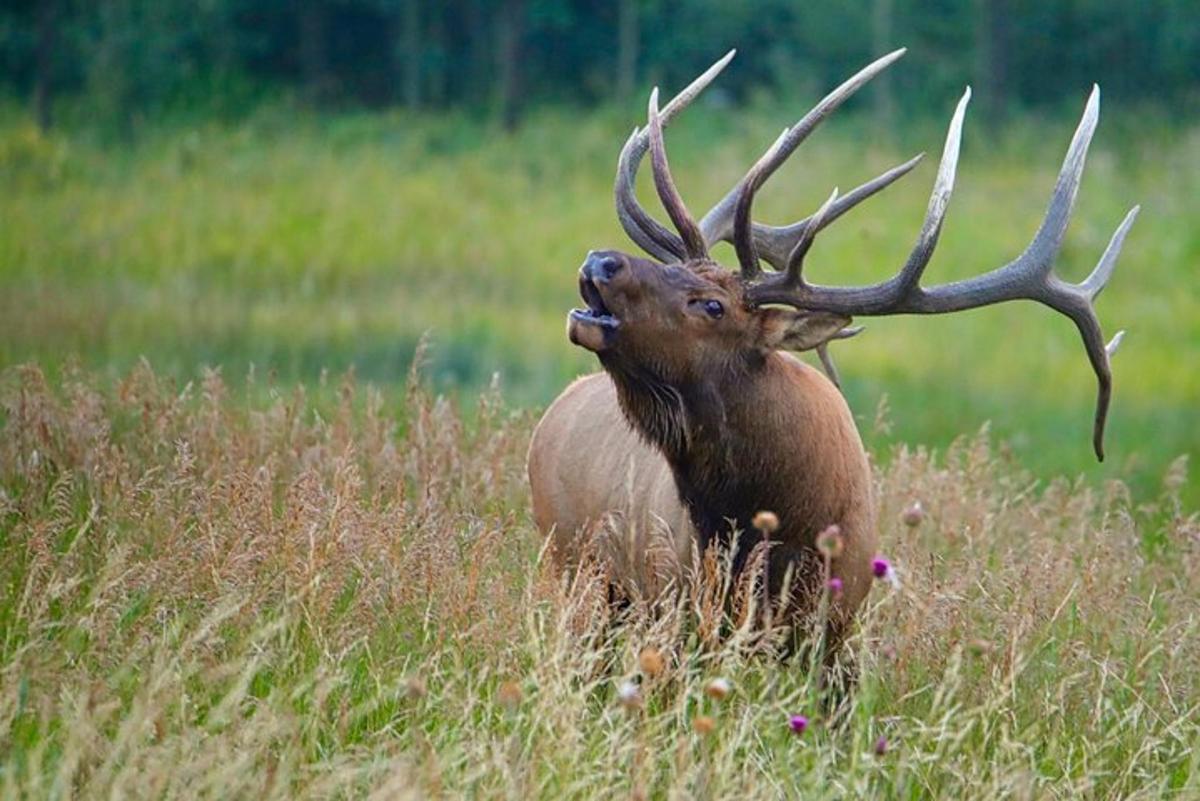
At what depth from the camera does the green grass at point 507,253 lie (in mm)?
14375

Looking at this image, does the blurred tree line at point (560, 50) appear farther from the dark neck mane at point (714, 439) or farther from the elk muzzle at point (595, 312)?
the elk muzzle at point (595, 312)

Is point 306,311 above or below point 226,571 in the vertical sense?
below

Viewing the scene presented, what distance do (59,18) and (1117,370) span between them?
21.8 metres


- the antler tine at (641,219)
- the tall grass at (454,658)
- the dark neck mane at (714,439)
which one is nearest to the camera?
the tall grass at (454,658)

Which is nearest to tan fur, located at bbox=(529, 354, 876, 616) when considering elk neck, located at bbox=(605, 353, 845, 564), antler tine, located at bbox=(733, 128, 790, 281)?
elk neck, located at bbox=(605, 353, 845, 564)

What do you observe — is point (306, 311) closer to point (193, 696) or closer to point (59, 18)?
point (193, 696)

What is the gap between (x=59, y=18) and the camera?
33.2m

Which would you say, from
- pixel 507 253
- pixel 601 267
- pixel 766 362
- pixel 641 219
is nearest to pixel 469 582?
pixel 601 267

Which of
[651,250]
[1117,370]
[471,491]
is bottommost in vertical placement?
[1117,370]

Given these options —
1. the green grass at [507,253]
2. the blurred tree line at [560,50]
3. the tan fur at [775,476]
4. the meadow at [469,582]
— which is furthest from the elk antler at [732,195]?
the blurred tree line at [560,50]

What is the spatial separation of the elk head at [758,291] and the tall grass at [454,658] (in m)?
0.74

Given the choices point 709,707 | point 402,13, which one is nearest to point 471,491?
point 709,707

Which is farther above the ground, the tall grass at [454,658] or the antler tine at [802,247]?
the antler tine at [802,247]

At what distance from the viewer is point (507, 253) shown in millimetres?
19422
